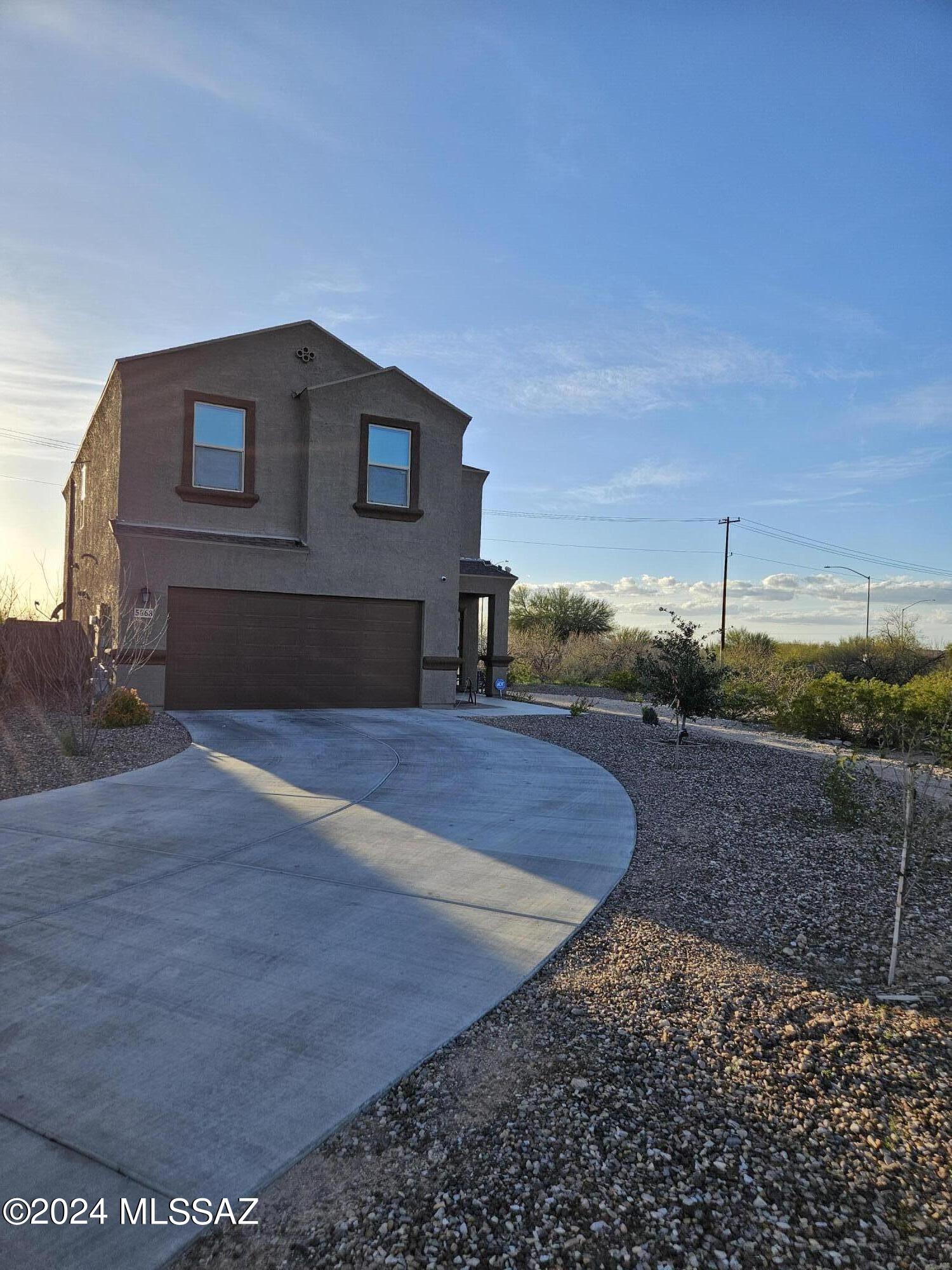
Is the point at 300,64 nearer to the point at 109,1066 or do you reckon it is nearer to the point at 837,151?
the point at 837,151

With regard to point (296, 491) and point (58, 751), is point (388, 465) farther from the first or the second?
point (58, 751)

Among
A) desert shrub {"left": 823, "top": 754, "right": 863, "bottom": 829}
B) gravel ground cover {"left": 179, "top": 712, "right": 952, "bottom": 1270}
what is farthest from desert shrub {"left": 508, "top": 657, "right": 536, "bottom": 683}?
gravel ground cover {"left": 179, "top": 712, "right": 952, "bottom": 1270}

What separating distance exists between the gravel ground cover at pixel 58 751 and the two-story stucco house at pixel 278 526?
2037mm

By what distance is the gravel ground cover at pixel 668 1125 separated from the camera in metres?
2.41

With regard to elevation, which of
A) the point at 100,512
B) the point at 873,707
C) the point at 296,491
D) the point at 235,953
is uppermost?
the point at 296,491

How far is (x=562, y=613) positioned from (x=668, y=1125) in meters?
33.4

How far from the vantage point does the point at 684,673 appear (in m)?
12.2

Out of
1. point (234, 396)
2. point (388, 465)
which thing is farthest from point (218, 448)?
point (388, 465)

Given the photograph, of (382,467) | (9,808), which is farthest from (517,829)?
(382,467)

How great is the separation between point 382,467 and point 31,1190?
15.1 meters

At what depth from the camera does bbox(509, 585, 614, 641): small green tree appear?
35.9m

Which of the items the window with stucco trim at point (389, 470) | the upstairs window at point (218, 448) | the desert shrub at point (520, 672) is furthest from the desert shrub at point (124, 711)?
the desert shrub at point (520, 672)

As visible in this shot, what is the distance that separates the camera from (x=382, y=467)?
16.7m

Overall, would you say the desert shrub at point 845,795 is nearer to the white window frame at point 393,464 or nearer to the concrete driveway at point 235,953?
the concrete driveway at point 235,953
